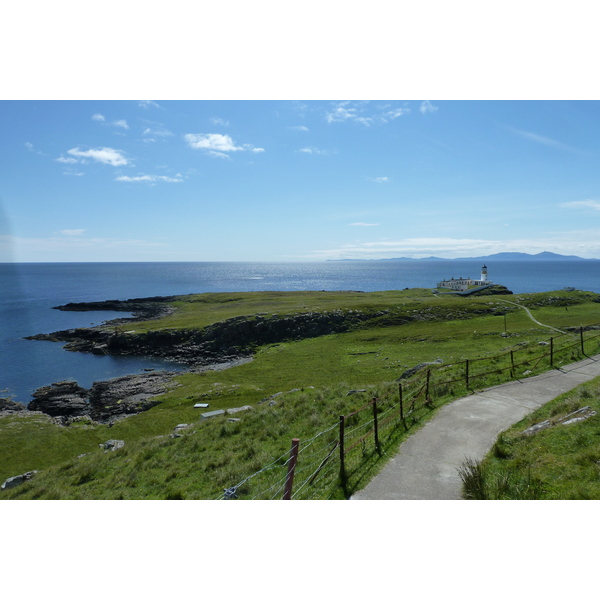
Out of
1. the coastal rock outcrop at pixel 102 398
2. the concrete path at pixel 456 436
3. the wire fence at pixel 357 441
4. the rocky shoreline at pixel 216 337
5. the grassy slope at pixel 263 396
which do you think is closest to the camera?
the concrete path at pixel 456 436

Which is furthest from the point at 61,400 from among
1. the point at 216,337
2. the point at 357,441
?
the point at 357,441

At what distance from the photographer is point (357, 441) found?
1101cm

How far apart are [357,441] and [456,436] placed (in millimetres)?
4188

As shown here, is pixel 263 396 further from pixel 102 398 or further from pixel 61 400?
pixel 61 400

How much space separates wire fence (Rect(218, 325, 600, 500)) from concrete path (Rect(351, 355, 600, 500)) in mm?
683

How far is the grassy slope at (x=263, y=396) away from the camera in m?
15.9

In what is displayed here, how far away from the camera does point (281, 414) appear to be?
20875 mm

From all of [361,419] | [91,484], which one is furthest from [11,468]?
[361,419]

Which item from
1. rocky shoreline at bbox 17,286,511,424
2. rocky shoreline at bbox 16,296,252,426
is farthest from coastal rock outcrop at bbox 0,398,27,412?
rocky shoreline at bbox 17,286,511,424

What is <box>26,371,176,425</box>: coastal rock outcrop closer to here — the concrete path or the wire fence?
the wire fence

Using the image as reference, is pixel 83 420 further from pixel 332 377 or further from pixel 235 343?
pixel 235 343

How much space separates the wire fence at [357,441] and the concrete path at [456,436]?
683mm

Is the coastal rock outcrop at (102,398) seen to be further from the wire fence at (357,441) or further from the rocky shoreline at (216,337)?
the wire fence at (357,441)

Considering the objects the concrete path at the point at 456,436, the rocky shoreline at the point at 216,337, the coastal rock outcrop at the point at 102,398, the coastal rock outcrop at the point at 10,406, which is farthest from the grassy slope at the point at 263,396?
the concrete path at the point at 456,436
